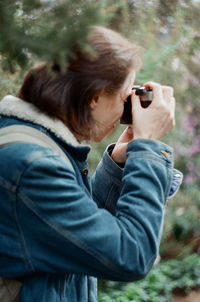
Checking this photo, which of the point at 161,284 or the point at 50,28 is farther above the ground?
the point at 50,28

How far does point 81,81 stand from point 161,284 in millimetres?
2975

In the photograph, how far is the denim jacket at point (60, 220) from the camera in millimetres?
933

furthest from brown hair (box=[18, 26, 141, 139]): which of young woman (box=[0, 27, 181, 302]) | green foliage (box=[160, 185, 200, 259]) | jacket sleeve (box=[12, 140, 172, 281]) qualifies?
green foliage (box=[160, 185, 200, 259])

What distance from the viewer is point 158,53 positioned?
348 cm

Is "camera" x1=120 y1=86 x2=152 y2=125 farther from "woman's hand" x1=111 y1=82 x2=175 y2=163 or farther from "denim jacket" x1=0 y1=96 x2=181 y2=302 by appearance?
"denim jacket" x1=0 y1=96 x2=181 y2=302

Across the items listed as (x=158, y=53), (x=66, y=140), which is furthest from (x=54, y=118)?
(x=158, y=53)

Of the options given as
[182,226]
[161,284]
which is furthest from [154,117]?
[182,226]

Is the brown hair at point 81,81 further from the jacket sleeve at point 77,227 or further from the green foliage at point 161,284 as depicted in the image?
the green foliage at point 161,284

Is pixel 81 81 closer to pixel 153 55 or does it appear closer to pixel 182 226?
pixel 153 55

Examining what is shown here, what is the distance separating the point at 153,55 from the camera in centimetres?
338

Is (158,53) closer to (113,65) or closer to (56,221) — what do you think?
(113,65)

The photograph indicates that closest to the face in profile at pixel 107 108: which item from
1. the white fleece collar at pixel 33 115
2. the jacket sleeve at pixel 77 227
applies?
the white fleece collar at pixel 33 115

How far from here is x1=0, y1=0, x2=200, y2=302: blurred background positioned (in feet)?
2.58

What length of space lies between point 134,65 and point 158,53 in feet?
7.74
